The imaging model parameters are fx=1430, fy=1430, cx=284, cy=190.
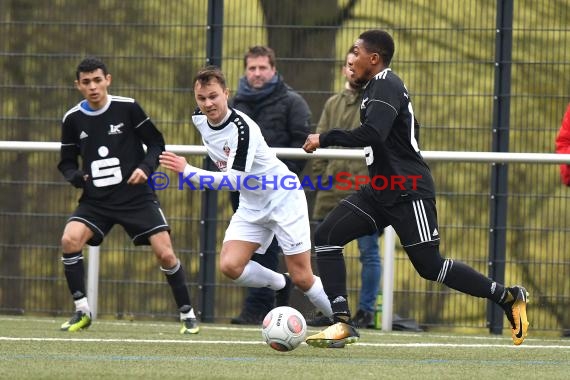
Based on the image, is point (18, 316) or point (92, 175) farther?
point (18, 316)

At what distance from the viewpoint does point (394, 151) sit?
7836mm

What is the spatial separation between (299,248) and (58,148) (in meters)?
2.40

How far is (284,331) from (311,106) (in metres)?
3.87

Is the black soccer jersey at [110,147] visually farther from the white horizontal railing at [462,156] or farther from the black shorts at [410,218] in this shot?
the black shorts at [410,218]

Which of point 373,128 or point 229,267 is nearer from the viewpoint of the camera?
point 373,128

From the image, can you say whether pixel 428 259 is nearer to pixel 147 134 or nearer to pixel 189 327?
pixel 189 327

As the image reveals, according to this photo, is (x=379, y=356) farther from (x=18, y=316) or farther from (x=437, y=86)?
(x=18, y=316)

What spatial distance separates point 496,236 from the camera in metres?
11.0

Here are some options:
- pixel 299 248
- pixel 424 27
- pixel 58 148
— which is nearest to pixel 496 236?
pixel 424 27

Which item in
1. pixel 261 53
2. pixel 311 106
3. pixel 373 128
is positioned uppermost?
pixel 261 53

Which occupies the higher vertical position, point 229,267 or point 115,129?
point 115,129

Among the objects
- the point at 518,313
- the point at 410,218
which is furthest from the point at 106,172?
the point at 518,313

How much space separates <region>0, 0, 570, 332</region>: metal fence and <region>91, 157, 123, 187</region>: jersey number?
5.96ft

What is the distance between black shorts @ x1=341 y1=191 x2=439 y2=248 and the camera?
780 centimetres
